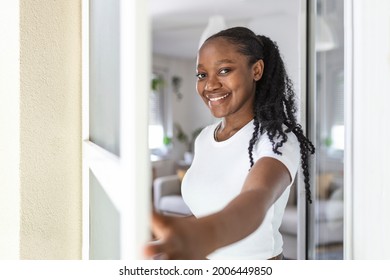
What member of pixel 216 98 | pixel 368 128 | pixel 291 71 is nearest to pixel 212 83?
pixel 216 98

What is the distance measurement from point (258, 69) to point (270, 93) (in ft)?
0.18

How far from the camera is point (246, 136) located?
0.76m

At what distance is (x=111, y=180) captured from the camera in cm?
55

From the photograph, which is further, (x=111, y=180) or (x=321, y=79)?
(x=321, y=79)

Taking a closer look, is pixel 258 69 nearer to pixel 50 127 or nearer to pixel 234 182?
pixel 234 182

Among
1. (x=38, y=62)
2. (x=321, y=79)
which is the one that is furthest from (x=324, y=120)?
(x=38, y=62)

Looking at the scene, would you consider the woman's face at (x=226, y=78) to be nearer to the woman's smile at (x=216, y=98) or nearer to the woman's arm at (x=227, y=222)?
the woman's smile at (x=216, y=98)

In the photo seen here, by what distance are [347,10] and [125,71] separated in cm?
43

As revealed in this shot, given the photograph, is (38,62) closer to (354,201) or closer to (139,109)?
(139,109)

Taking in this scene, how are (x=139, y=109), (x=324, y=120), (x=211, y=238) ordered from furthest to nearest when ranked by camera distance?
(x=324, y=120) → (x=211, y=238) → (x=139, y=109)

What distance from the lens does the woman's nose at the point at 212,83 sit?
2.51ft

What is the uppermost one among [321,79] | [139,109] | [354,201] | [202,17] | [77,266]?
[202,17]
